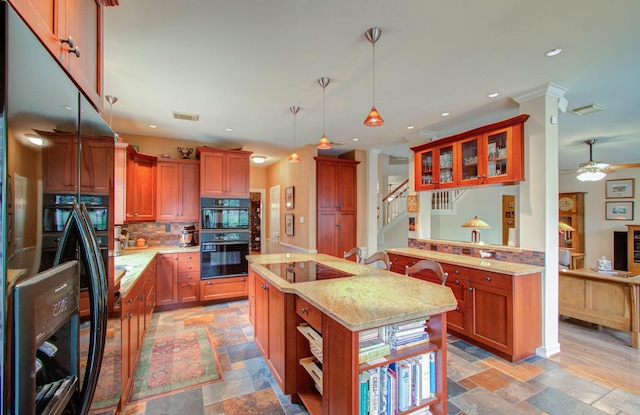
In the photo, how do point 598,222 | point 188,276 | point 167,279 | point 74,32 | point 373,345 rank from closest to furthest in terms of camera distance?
point 74,32 < point 373,345 < point 167,279 < point 188,276 < point 598,222

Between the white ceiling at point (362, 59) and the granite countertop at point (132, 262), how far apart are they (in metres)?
1.88

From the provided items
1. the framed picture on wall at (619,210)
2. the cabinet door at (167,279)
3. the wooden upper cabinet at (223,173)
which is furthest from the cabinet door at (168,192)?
the framed picture on wall at (619,210)

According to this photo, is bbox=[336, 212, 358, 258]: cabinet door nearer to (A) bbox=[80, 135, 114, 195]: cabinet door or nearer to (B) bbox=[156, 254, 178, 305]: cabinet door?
(B) bbox=[156, 254, 178, 305]: cabinet door

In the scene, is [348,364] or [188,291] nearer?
[348,364]

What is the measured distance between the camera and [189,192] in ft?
16.4

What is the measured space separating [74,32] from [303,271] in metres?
2.21

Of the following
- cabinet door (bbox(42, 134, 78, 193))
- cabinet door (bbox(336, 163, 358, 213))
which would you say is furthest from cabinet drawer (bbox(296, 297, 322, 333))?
cabinet door (bbox(336, 163, 358, 213))

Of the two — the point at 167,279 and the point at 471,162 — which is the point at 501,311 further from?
the point at 167,279

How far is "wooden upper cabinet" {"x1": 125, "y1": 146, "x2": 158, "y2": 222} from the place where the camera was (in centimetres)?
410

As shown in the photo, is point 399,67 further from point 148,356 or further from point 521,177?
point 148,356

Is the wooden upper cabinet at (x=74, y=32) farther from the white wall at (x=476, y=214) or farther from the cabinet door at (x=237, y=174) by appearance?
the white wall at (x=476, y=214)

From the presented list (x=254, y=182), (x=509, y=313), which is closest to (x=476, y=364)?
(x=509, y=313)

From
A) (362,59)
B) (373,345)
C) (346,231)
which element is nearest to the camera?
(373,345)

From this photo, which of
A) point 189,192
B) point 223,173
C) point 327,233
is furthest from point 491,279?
point 189,192
